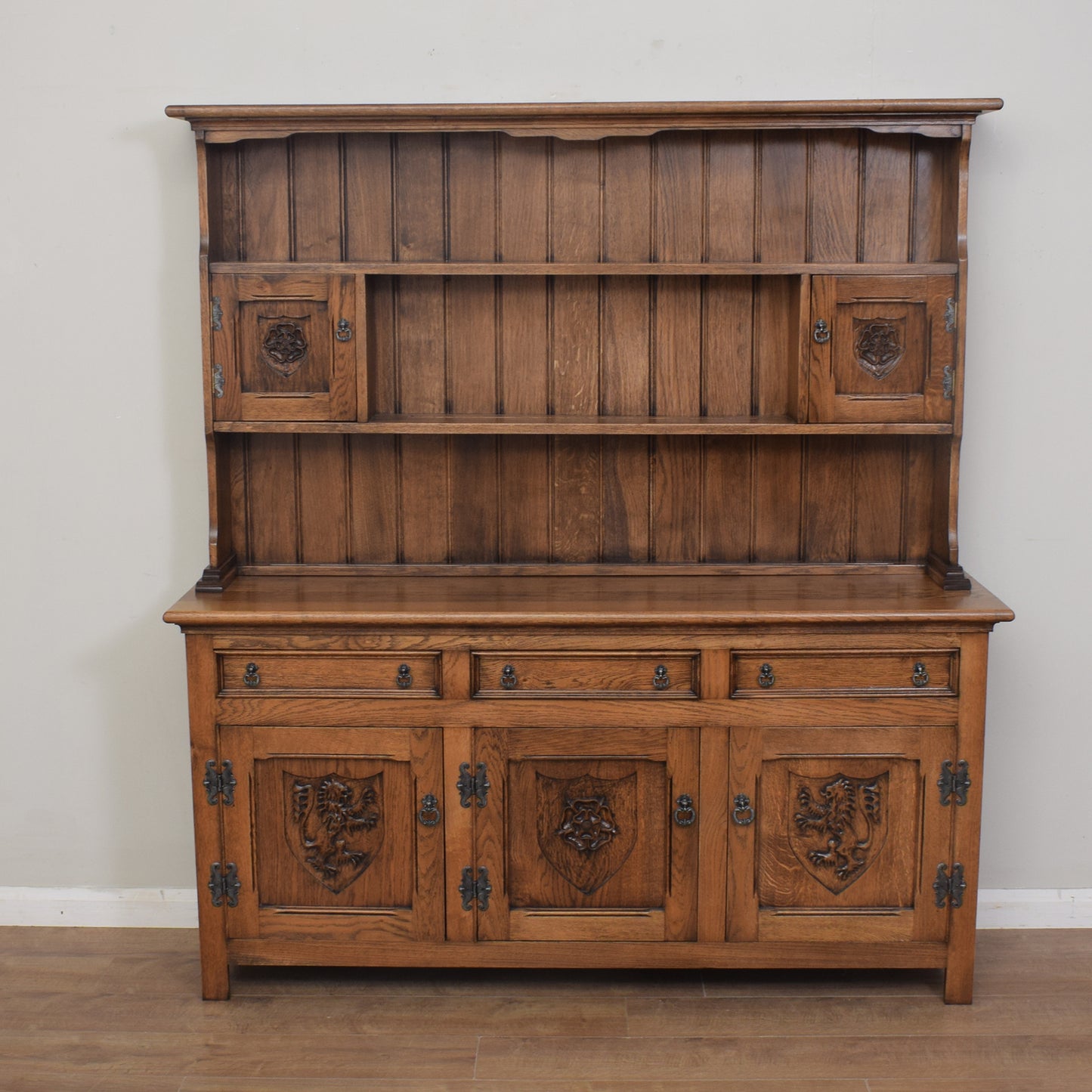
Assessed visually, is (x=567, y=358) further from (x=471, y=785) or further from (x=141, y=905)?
(x=141, y=905)

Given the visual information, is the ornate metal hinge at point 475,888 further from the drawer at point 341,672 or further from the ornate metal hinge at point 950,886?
the ornate metal hinge at point 950,886

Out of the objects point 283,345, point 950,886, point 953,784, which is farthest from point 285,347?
point 950,886

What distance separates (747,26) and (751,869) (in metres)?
2.04

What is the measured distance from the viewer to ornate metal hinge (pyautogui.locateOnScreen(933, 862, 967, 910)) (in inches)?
120

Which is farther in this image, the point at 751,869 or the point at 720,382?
the point at 720,382

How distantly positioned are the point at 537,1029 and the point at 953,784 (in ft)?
3.64

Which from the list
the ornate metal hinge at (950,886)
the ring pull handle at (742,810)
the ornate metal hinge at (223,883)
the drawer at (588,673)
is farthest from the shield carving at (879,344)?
the ornate metal hinge at (223,883)

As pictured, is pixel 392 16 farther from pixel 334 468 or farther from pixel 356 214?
pixel 334 468

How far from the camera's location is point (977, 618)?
2.95 m

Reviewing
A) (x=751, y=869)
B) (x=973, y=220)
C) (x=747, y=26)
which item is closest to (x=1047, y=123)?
(x=973, y=220)

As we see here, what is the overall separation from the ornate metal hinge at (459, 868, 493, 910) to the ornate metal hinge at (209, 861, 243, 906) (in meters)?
0.53

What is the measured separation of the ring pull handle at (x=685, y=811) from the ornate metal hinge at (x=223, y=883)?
1.04 meters

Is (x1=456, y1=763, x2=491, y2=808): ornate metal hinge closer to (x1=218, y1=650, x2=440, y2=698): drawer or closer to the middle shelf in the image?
(x1=218, y1=650, x2=440, y2=698): drawer

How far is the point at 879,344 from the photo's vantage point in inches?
123
